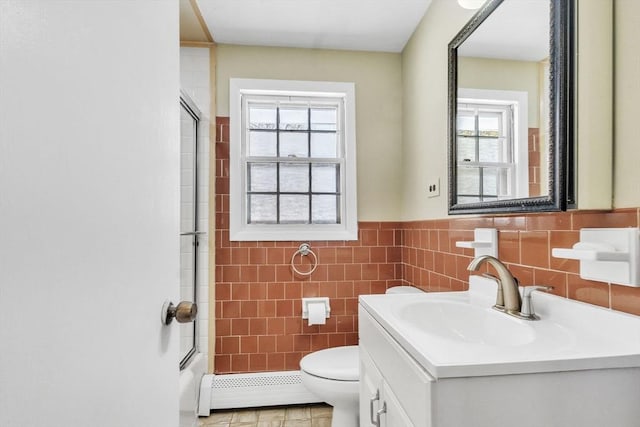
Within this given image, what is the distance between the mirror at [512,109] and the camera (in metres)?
0.96

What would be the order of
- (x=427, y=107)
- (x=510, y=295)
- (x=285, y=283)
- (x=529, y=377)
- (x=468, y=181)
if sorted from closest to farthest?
(x=529, y=377) < (x=510, y=295) < (x=468, y=181) < (x=427, y=107) < (x=285, y=283)

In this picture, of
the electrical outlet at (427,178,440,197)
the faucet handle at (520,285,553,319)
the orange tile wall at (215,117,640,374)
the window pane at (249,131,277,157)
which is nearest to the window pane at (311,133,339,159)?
the window pane at (249,131,277,157)

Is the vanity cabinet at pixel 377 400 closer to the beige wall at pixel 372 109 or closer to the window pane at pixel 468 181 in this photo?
the window pane at pixel 468 181

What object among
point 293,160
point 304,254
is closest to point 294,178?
point 293,160

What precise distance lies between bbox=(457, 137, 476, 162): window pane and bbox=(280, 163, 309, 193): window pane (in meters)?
1.14

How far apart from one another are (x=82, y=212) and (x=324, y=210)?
202 centimetres

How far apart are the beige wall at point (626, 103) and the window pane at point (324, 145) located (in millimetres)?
1717

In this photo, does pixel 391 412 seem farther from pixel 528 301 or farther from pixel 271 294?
pixel 271 294

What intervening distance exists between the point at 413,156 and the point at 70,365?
206cm

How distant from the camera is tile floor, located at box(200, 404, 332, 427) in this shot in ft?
6.60

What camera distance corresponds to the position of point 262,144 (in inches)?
95.0

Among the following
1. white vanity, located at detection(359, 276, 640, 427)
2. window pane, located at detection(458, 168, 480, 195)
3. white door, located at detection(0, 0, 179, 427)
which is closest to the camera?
white door, located at detection(0, 0, 179, 427)

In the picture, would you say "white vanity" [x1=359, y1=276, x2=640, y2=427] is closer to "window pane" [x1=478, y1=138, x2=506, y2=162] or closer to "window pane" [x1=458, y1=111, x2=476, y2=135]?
"window pane" [x1=478, y1=138, x2=506, y2=162]

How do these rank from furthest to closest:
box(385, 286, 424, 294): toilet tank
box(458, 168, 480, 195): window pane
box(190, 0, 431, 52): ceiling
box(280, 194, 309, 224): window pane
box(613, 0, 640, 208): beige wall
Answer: box(280, 194, 309, 224): window pane → box(385, 286, 424, 294): toilet tank → box(190, 0, 431, 52): ceiling → box(458, 168, 480, 195): window pane → box(613, 0, 640, 208): beige wall
